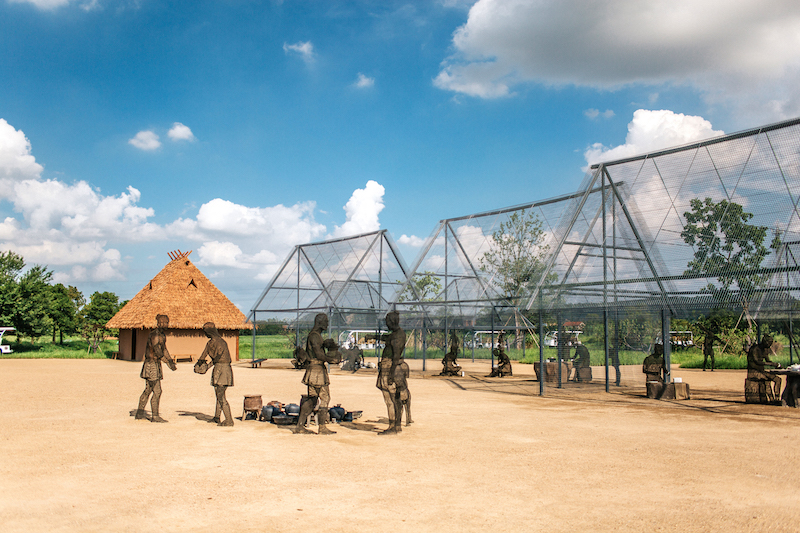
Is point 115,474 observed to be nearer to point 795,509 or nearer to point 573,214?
point 795,509

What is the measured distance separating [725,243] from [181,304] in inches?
1232

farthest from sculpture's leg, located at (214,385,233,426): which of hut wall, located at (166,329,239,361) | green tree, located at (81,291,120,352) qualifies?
green tree, located at (81,291,120,352)

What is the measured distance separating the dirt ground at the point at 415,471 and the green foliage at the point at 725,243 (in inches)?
118

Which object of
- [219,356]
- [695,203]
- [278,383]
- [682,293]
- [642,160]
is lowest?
[278,383]

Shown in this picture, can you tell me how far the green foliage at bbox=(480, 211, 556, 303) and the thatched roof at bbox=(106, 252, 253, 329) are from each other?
15326mm

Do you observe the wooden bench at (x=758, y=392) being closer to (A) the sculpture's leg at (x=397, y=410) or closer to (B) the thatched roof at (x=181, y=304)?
(A) the sculpture's leg at (x=397, y=410)

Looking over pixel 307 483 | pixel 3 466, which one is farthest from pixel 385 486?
pixel 3 466

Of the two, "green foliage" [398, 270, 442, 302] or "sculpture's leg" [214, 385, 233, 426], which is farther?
"green foliage" [398, 270, 442, 302]

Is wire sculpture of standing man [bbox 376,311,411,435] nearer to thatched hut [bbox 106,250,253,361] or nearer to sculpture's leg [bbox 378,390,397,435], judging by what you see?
sculpture's leg [bbox 378,390,397,435]

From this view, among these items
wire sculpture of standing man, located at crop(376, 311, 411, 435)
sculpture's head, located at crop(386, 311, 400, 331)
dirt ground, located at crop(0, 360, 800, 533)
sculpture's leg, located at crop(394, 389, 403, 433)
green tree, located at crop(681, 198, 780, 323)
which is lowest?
dirt ground, located at crop(0, 360, 800, 533)

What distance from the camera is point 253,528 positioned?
17.1 ft

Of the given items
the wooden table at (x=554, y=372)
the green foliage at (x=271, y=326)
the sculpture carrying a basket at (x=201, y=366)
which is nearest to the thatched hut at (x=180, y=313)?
the green foliage at (x=271, y=326)

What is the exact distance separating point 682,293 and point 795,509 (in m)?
9.86

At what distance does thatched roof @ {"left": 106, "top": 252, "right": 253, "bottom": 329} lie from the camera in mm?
35219
